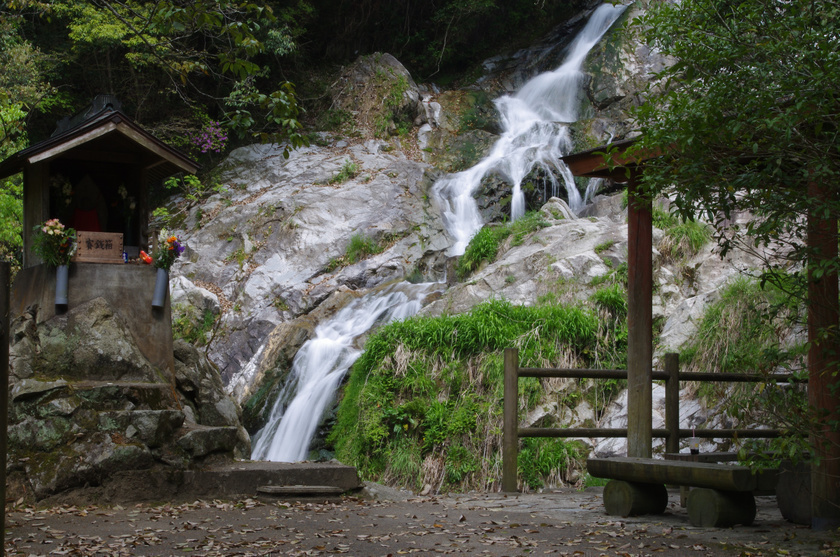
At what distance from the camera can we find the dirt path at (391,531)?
5.06 m

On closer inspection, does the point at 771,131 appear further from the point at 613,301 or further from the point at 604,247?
the point at 604,247

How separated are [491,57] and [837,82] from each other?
→ 2385cm

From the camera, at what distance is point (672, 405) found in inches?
308

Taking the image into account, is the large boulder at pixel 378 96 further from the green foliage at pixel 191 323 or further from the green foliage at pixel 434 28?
the green foliage at pixel 191 323

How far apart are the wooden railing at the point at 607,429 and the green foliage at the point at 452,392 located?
1786mm

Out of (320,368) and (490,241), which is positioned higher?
(490,241)

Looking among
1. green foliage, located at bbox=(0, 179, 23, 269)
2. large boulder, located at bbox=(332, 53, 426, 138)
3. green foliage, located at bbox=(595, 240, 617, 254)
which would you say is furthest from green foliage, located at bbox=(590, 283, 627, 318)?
large boulder, located at bbox=(332, 53, 426, 138)

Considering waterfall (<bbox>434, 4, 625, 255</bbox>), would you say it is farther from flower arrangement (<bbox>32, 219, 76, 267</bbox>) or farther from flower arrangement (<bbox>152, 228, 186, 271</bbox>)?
flower arrangement (<bbox>32, 219, 76, 267</bbox>)

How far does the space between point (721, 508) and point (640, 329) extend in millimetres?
1939

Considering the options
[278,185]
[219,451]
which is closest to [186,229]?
[278,185]

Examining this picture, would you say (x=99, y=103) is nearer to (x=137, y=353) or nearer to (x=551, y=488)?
(x=137, y=353)

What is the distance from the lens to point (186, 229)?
64.0ft

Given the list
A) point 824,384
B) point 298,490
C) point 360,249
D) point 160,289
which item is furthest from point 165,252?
point 360,249

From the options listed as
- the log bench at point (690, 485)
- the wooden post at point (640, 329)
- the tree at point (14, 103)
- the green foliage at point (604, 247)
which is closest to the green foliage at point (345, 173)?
the tree at point (14, 103)
